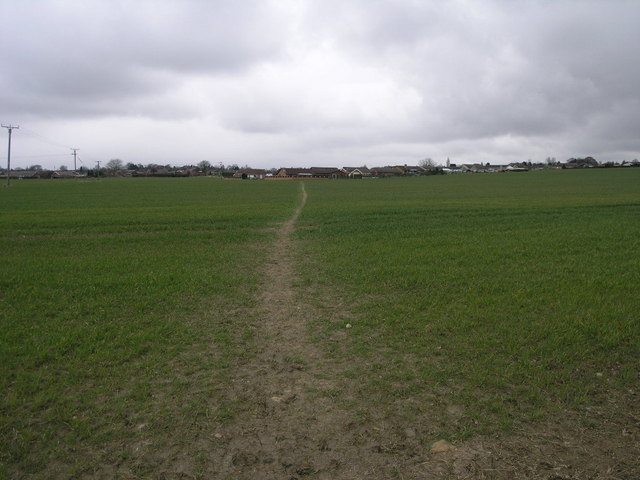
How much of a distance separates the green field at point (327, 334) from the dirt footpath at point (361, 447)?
0.22m

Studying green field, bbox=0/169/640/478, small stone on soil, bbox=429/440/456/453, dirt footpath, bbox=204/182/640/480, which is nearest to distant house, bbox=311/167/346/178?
green field, bbox=0/169/640/478

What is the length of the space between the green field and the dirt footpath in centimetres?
22

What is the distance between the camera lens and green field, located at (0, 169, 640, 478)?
15.8 ft

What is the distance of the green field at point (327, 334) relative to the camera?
4.82 metres

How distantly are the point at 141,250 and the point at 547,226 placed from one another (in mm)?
17897

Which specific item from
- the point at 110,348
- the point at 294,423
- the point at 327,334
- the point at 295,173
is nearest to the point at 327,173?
the point at 295,173

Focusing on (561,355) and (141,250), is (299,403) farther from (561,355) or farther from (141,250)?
(141,250)

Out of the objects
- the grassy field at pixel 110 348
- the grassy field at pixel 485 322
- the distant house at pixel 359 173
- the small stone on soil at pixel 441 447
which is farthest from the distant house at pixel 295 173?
the small stone on soil at pixel 441 447

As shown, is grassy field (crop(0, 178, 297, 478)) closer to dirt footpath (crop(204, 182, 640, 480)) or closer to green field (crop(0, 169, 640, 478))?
green field (crop(0, 169, 640, 478))

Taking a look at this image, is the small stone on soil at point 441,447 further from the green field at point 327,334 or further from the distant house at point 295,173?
the distant house at point 295,173

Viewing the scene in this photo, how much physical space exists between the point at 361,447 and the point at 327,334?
118 inches

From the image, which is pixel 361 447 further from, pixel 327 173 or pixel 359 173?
pixel 359 173

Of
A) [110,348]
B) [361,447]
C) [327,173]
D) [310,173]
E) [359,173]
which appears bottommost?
[361,447]

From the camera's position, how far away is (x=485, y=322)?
7453 millimetres
